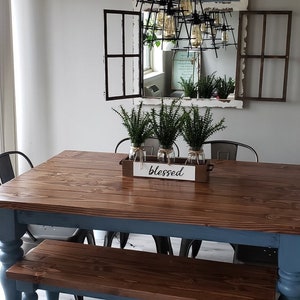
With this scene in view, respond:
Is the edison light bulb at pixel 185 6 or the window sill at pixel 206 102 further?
the window sill at pixel 206 102

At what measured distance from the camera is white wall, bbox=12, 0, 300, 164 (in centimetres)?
361

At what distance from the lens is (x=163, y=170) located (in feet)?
7.84

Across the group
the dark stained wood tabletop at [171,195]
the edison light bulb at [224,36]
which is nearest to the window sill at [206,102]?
the edison light bulb at [224,36]

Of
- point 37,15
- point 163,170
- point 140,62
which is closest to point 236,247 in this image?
point 163,170

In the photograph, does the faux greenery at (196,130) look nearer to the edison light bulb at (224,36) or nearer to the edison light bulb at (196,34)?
the edison light bulb at (196,34)

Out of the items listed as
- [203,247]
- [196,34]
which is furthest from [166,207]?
[203,247]

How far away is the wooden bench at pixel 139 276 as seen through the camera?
6.55 feet

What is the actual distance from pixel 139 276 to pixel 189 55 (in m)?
2.07

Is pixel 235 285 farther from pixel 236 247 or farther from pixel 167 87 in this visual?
pixel 167 87

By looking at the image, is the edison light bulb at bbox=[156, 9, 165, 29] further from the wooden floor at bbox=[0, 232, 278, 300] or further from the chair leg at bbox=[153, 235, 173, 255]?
the wooden floor at bbox=[0, 232, 278, 300]

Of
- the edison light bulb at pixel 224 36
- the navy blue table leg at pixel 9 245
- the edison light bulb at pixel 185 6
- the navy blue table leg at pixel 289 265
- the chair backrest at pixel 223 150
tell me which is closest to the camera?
the navy blue table leg at pixel 289 265

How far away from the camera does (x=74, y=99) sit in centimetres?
394

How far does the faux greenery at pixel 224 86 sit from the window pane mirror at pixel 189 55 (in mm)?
31

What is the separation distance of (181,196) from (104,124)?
189cm
